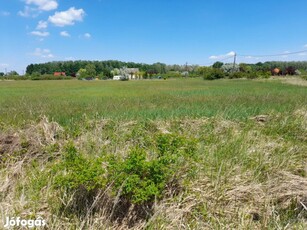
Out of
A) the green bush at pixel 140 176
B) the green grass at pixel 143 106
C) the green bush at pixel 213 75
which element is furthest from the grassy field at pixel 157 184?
the green bush at pixel 213 75

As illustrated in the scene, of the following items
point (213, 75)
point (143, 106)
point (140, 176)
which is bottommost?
point (143, 106)

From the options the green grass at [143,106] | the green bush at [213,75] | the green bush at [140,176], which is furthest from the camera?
the green bush at [213,75]

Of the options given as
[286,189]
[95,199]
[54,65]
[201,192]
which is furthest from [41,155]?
[54,65]

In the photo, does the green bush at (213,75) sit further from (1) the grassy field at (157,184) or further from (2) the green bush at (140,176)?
(2) the green bush at (140,176)

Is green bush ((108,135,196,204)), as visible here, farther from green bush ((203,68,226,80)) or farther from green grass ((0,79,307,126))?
green bush ((203,68,226,80))

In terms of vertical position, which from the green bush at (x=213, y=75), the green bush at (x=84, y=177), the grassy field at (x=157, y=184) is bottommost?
the grassy field at (x=157, y=184)

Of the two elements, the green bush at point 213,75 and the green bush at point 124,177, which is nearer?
the green bush at point 124,177

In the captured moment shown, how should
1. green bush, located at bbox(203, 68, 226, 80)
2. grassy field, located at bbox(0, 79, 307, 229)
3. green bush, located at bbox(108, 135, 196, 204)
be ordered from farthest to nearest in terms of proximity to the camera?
green bush, located at bbox(203, 68, 226, 80) < grassy field, located at bbox(0, 79, 307, 229) < green bush, located at bbox(108, 135, 196, 204)

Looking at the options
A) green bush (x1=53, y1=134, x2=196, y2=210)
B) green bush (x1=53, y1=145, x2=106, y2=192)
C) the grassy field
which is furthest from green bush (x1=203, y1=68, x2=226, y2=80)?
green bush (x1=53, y1=145, x2=106, y2=192)

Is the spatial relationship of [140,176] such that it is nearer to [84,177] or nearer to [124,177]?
[124,177]

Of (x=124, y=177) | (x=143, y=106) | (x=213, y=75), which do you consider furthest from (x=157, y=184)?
(x=213, y=75)

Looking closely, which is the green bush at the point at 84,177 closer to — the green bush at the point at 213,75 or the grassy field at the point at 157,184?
the grassy field at the point at 157,184

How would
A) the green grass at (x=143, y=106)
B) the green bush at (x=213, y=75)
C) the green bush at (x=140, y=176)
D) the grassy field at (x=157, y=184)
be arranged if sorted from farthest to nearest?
the green bush at (x=213, y=75) → the green grass at (x=143, y=106) → the grassy field at (x=157, y=184) → the green bush at (x=140, y=176)

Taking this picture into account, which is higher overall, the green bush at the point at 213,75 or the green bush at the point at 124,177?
the green bush at the point at 213,75
